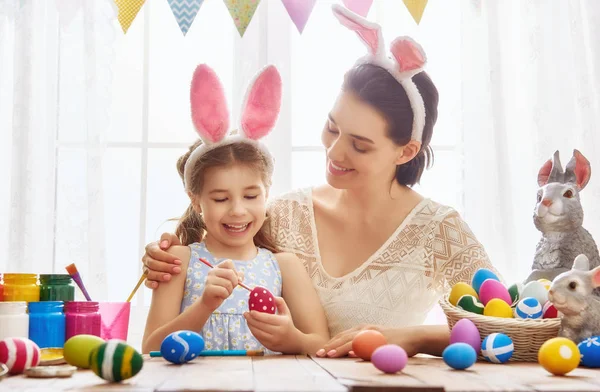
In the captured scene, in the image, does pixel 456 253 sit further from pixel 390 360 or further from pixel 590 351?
pixel 390 360

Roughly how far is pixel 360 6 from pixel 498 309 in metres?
1.27

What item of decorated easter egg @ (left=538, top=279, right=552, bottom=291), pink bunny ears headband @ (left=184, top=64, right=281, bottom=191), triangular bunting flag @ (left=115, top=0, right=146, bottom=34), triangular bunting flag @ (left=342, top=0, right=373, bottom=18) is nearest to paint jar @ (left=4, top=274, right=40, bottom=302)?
pink bunny ears headband @ (left=184, top=64, right=281, bottom=191)

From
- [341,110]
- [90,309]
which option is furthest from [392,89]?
[90,309]

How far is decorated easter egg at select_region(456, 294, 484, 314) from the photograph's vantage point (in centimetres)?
140

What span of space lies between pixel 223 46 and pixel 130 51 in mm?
319

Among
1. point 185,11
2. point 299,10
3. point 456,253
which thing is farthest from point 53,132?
point 456,253

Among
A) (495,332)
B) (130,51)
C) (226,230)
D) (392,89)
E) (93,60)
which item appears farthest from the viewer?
(130,51)

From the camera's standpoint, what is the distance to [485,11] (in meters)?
2.51

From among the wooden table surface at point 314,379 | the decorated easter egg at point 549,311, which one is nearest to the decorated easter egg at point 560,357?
the wooden table surface at point 314,379

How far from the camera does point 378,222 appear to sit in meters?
1.89

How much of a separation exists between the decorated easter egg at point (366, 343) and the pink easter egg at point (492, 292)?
0.27 meters

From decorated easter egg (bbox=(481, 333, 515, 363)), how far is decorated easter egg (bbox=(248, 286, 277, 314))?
404 mm

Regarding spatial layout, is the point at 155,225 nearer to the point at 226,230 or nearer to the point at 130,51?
the point at 130,51

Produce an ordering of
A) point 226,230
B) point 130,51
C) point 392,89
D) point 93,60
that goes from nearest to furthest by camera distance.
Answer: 1. point 226,230
2. point 392,89
3. point 93,60
4. point 130,51
